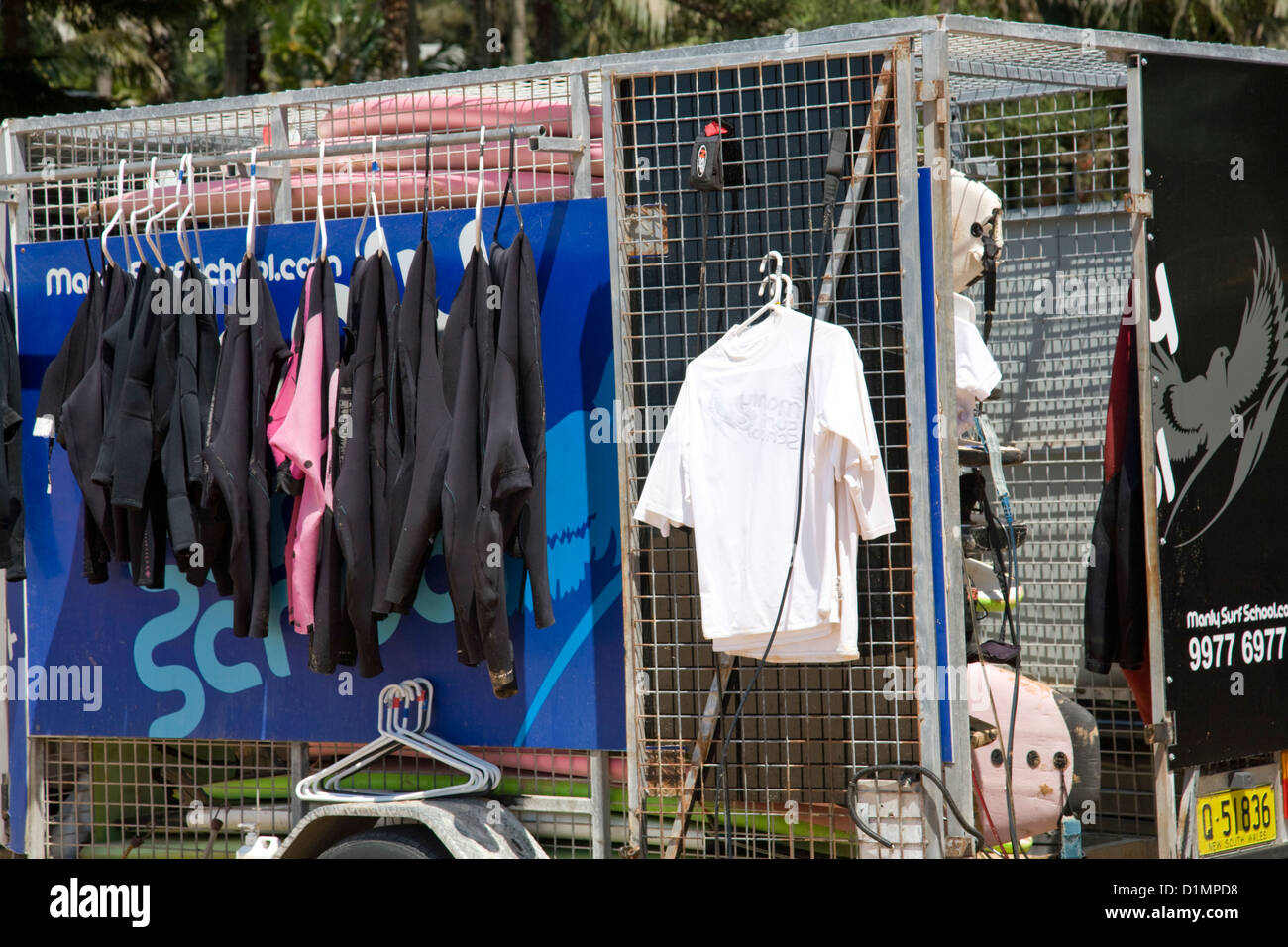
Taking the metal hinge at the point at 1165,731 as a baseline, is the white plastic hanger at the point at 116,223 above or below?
above

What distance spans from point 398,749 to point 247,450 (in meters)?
1.09

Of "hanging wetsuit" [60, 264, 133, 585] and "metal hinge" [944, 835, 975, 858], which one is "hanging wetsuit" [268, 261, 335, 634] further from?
"metal hinge" [944, 835, 975, 858]

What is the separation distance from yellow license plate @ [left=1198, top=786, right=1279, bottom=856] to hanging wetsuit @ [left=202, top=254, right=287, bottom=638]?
3093 millimetres

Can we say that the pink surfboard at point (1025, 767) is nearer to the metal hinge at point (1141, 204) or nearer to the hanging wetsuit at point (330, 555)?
the metal hinge at point (1141, 204)

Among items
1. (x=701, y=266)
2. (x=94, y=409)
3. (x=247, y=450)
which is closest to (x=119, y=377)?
(x=94, y=409)

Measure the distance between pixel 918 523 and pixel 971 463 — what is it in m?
0.83

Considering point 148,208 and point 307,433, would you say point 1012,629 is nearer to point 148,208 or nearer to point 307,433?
point 307,433

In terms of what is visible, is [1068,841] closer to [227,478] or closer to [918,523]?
[918,523]

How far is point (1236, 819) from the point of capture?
14.0ft

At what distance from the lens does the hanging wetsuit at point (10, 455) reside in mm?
4594

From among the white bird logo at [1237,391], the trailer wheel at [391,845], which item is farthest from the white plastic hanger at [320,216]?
the white bird logo at [1237,391]

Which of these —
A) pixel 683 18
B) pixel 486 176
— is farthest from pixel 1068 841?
pixel 683 18

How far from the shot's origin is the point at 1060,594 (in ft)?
17.2

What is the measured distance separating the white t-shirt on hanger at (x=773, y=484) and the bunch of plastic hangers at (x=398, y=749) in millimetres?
949
